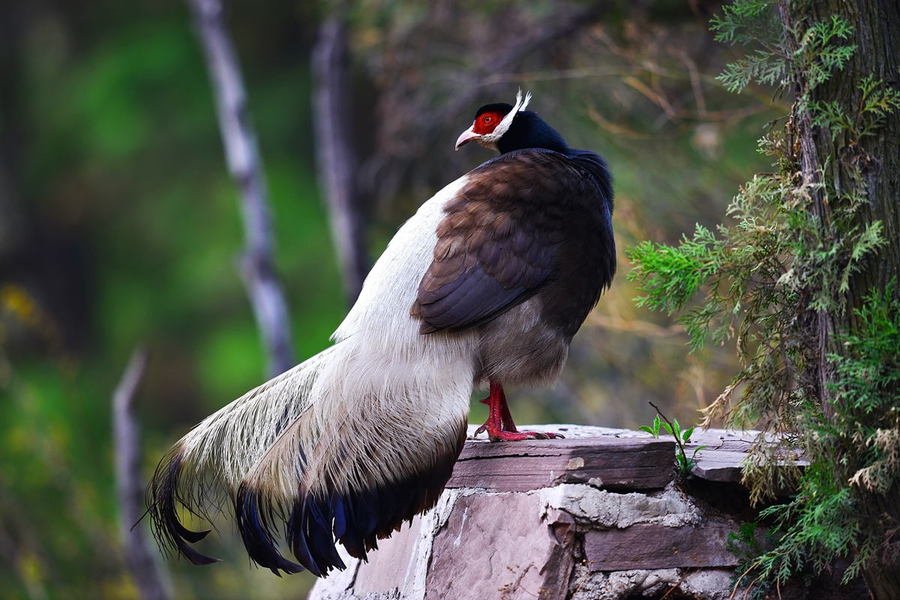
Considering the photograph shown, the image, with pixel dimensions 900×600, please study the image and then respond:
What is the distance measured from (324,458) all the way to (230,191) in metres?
10.0

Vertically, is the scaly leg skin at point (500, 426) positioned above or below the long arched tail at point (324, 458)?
below

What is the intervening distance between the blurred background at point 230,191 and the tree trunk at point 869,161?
2.64 m

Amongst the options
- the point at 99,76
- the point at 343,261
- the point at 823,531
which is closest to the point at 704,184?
the point at 343,261

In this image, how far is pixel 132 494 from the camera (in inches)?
263

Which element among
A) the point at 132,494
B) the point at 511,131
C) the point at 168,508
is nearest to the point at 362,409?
the point at 168,508

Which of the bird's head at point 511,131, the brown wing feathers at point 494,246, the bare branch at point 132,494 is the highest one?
the bird's head at point 511,131

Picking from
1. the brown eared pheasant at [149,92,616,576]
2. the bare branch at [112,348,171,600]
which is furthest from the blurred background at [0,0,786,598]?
the brown eared pheasant at [149,92,616,576]

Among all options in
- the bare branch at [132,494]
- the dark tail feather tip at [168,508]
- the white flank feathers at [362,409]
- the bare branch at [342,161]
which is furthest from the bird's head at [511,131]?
the bare branch at [342,161]

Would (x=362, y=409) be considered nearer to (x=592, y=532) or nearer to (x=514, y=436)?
(x=514, y=436)

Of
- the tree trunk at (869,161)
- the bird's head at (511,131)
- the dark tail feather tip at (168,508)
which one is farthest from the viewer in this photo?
the bird's head at (511,131)

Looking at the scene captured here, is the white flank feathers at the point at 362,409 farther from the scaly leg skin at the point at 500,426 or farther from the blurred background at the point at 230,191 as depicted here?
the blurred background at the point at 230,191

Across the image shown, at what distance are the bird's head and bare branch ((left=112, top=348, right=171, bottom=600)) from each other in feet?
12.3

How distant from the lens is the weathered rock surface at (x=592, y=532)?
2.42m

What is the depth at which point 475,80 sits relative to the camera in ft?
19.2
